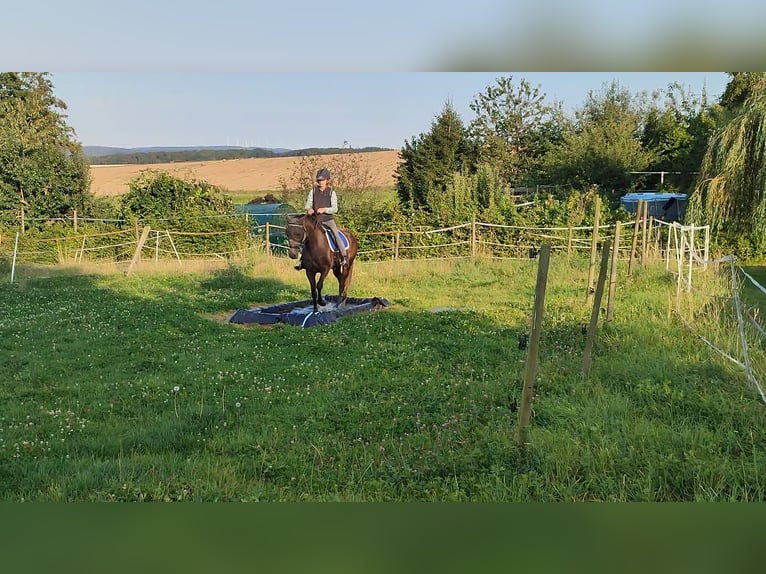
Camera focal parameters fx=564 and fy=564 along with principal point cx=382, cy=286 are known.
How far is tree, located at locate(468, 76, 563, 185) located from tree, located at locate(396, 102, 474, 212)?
0.10 metres

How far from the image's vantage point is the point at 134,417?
3.12m

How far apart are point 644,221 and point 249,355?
304cm

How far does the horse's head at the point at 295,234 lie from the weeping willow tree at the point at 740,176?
112 inches

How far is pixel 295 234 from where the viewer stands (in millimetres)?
4191

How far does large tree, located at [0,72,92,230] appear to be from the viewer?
402 cm

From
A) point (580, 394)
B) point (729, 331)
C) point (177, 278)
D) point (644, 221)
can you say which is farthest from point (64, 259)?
point (729, 331)

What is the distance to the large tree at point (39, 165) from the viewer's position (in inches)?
158

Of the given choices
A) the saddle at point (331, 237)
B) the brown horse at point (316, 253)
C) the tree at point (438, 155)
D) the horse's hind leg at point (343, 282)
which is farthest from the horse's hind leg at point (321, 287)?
the tree at point (438, 155)

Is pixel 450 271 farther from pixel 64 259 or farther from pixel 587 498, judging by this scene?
pixel 64 259

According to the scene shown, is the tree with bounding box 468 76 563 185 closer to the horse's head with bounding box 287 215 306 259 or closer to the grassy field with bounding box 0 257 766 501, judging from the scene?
the grassy field with bounding box 0 257 766 501

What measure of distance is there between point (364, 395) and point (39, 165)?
117 inches

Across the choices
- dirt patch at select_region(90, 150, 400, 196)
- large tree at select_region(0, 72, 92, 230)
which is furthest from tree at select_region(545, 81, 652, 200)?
large tree at select_region(0, 72, 92, 230)

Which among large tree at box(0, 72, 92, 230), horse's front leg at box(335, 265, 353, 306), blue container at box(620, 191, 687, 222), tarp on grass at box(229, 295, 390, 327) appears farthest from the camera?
horse's front leg at box(335, 265, 353, 306)

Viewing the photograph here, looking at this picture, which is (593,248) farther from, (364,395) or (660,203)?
(364,395)
